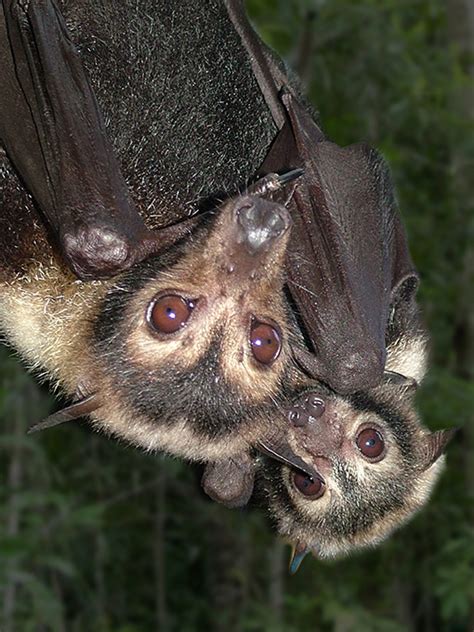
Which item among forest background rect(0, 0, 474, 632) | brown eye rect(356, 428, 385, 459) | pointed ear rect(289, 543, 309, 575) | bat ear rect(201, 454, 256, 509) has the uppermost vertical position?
bat ear rect(201, 454, 256, 509)

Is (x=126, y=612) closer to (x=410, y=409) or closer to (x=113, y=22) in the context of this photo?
(x=410, y=409)

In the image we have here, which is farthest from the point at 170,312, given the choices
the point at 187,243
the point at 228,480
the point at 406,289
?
the point at 406,289

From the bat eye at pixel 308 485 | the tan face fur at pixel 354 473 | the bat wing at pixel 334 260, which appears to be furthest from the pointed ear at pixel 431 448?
the bat wing at pixel 334 260

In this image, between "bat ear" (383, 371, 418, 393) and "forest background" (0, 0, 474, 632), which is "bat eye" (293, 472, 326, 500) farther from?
"forest background" (0, 0, 474, 632)

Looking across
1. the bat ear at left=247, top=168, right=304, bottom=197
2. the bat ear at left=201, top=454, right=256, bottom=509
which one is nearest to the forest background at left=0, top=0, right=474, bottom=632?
the bat ear at left=201, top=454, right=256, bottom=509

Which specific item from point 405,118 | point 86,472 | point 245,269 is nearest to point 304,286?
point 245,269

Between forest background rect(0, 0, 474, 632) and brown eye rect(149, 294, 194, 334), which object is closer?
brown eye rect(149, 294, 194, 334)

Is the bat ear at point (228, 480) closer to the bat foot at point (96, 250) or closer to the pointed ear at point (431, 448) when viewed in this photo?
the pointed ear at point (431, 448)

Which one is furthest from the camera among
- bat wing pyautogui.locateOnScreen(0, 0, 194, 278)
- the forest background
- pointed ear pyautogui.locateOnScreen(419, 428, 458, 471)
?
the forest background
